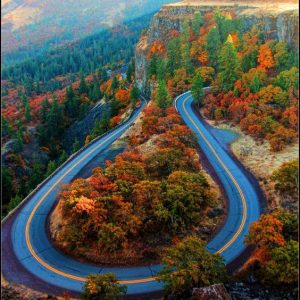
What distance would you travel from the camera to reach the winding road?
30.9 metres

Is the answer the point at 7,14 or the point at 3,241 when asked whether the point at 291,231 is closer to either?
the point at 3,241

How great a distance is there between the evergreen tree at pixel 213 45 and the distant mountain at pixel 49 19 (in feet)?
84.7

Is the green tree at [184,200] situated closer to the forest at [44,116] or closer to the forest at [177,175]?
the forest at [177,175]

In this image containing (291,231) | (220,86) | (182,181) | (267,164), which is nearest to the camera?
(291,231)

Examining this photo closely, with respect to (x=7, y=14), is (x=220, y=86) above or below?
below

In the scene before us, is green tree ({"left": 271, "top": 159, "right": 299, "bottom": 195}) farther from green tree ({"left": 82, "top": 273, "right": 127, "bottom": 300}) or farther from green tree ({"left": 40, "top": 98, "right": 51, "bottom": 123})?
green tree ({"left": 40, "top": 98, "right": 51, "bottom": 123})

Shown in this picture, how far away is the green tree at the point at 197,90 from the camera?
6769cm

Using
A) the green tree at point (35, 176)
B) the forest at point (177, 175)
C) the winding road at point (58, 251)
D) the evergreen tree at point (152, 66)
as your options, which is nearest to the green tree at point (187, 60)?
the forest at point (177, 175)

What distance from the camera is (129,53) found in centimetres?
19412

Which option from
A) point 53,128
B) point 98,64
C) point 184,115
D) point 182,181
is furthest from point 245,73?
point 98,64

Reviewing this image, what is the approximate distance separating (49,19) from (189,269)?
22.7m

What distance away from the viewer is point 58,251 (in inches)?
1340

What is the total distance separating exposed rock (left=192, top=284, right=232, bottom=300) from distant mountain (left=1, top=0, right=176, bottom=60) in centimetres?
1872

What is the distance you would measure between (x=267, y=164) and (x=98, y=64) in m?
155
